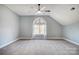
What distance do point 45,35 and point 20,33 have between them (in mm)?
2851

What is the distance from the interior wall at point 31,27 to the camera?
10727mm

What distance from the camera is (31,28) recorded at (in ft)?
A: 35.5

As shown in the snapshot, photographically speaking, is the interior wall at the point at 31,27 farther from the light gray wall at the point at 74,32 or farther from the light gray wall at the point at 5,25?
the light gray wall at the point at 5,25

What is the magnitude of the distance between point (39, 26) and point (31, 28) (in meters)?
1.02

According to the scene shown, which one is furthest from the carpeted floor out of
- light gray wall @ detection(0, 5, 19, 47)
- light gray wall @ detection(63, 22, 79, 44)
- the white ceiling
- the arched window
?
the arched window

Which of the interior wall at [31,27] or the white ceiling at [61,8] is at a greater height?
the white ceiling at [61,8]

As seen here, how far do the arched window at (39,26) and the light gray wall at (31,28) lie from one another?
0.48 m

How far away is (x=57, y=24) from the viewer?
35.2 feet

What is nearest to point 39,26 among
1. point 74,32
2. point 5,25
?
point 74,32

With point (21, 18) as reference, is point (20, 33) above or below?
below

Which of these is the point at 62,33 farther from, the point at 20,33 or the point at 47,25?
the point at 20,33

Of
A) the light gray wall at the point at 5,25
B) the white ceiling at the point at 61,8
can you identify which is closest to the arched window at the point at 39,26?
the white ceiling at the point at 61,8
